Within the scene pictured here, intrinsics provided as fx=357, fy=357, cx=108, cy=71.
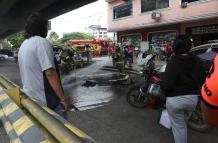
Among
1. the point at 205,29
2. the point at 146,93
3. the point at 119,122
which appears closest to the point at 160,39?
the point at 205,29

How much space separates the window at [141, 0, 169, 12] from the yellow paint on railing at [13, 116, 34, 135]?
86.6ft

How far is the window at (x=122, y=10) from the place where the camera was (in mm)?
33781

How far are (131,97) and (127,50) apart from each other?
1629 cm

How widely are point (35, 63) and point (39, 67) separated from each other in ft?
0.20

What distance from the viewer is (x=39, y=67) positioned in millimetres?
3824

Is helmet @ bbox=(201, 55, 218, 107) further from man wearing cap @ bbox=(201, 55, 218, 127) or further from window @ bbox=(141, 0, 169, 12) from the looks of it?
window @ bbox=(141, 0, 169, 12)

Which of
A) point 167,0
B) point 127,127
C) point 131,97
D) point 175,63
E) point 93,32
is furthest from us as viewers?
point 93,32

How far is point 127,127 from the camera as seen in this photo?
6.86m

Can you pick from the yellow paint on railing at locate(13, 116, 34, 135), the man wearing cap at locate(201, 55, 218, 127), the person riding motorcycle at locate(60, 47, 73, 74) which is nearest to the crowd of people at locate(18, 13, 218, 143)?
the yellow paint on railing at locate(13, 116, 34, 135)

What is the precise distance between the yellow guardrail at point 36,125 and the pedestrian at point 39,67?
19 cm

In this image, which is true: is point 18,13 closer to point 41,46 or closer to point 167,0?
point 167,0

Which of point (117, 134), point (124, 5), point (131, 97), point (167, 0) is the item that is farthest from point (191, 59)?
point (124, 5)

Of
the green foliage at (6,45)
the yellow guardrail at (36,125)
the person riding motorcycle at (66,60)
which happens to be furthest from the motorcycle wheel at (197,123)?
the green foliage at (6,45)

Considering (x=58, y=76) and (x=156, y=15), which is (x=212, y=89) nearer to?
(x=58, y=76)
